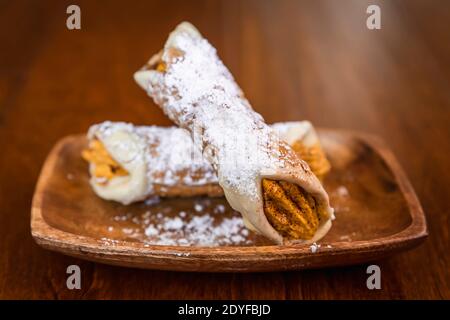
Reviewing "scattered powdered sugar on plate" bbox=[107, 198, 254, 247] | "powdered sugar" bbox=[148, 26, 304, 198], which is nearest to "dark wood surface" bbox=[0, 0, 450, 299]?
"scattered powdered sugar on plate" bbox=[107, 198, 254, 247]

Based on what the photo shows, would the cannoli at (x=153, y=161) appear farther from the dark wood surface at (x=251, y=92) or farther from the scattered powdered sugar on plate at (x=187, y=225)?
the dark wood surface at (x=251, y=92)

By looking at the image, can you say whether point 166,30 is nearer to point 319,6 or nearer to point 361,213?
point 319,6

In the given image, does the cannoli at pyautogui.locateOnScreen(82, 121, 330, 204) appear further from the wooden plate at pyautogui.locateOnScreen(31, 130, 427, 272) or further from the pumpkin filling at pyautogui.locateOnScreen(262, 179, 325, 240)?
the pumpkin filling at pyautogui.locateOnScreen(262, 179, 325, 240)

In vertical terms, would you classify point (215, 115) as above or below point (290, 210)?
above

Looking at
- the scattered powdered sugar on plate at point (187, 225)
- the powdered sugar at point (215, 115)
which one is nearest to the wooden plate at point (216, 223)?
the scattered powdered sugar on plate at point (187, 225)

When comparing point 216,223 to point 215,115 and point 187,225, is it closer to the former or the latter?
point 187,225

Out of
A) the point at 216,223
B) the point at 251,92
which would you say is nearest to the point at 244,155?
the point at 216,223

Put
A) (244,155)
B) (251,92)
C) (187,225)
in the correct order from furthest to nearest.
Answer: (251,92) < (187,225) < (244,155)
